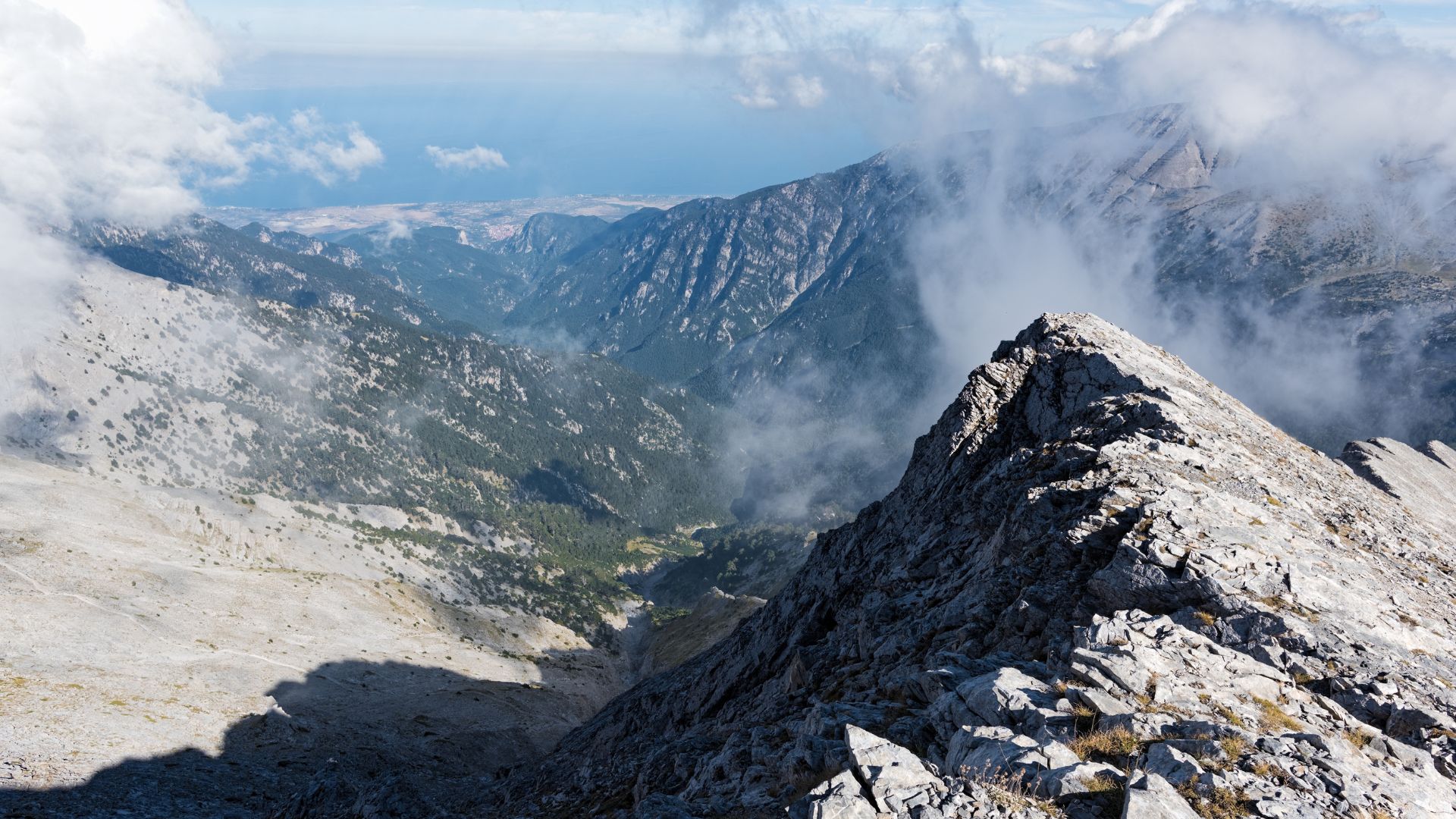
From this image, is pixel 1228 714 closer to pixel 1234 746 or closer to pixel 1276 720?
pixel 1276 720

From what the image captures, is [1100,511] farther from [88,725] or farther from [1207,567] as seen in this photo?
[88,725]

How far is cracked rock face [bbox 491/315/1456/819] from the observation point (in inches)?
765

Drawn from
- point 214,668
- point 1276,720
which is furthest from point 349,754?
point 1276,720

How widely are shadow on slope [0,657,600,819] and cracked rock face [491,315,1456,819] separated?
13.8m

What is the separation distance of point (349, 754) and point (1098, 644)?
2736 inches

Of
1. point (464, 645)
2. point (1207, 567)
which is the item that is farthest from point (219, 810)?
point (464, 645)

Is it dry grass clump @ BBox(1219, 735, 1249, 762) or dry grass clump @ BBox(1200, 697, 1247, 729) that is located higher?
dry grass clump @ BBox(1200, 697, 1247, 729)

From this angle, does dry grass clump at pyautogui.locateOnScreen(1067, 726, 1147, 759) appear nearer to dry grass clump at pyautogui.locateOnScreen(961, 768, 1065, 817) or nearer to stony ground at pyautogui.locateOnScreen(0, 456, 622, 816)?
dry grass clump at pyautogui.locateOnScreen(961, 768, 1065, 817)

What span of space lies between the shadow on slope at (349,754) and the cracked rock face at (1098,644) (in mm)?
13838

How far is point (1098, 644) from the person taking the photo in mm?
25266

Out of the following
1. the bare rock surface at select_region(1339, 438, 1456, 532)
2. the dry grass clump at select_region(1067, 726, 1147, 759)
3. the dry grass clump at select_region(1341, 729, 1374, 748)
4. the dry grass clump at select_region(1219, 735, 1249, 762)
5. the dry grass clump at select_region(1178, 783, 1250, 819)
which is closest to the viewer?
the dry grass clump at select_region(1178, 783, 1250, 819)

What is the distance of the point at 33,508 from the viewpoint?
11150 cm

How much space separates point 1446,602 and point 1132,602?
1778 cm

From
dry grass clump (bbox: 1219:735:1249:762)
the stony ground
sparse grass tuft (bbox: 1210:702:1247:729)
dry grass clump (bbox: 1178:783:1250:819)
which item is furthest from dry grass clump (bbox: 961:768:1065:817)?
the stony ground
